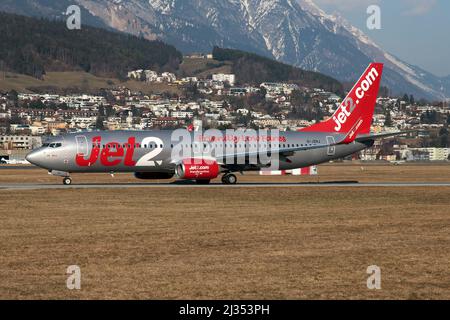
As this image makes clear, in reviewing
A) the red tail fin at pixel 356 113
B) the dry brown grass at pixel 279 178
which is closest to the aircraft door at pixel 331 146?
the red tail fin at pixel 356 113

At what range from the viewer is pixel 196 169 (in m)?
64.0

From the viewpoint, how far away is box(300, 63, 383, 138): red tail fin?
73.0 metres

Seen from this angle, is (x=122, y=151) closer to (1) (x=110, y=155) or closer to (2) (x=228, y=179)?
(1) (x=110, y=155)

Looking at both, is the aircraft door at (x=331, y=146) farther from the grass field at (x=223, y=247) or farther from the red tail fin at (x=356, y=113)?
the grass field at (x=223, y=247)

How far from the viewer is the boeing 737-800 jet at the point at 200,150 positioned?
64.6 meters

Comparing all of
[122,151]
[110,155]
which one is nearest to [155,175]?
[122,151]

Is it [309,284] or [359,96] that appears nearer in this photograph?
[309,284]

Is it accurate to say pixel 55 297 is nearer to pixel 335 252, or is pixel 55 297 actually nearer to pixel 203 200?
pixel 335 252

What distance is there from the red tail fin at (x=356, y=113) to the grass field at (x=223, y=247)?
2305 cm

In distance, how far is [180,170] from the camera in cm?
6406

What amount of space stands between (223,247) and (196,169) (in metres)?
35.4
